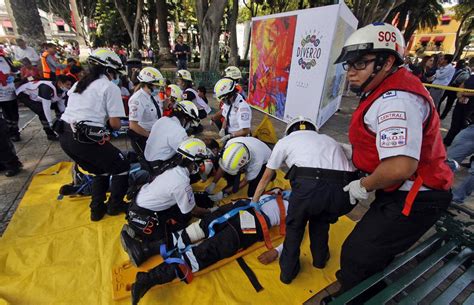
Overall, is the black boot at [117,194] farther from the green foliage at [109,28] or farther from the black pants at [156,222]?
the green foliage at [109,28]

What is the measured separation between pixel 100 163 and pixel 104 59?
4.00 feet

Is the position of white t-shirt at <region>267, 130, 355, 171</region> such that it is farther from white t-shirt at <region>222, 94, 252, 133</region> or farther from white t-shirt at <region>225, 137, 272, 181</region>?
white t-shirt at <region>222, 94, 252, 133</region>

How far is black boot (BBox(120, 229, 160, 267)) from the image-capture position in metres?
2.36

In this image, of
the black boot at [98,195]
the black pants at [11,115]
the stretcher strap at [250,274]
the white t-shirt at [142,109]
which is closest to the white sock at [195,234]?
the stretcher strap at [250,274]

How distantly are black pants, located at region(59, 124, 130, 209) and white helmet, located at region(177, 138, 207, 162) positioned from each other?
2.95ft

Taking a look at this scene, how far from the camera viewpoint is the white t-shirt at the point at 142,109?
363 centimetres

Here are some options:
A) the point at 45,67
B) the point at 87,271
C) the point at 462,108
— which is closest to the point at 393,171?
the point at 87,271

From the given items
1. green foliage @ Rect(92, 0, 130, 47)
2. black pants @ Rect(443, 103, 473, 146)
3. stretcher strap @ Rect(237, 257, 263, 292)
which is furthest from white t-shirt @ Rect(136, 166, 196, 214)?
green foliage @ Rect(92, 0, 130, 47)

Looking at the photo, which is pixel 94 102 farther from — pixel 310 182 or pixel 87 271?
pixel 310 182

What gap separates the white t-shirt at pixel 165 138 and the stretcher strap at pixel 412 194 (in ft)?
8.20

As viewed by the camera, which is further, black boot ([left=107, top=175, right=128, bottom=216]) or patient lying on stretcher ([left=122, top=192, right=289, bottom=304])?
black boot ([left=107, top=175, right=128, bottom=216])

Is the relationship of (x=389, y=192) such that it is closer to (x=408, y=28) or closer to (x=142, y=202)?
(x=142, y=202)

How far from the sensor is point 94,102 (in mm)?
2645

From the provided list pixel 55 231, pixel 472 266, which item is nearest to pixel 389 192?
pixel 472 266
